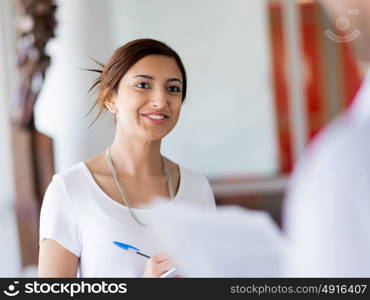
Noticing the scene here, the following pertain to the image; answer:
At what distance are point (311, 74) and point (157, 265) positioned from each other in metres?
0.71

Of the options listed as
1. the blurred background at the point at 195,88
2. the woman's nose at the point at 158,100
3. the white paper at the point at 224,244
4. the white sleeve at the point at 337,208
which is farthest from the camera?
the blurred background at the point at 195,88

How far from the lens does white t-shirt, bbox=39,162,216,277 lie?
29.4 inches

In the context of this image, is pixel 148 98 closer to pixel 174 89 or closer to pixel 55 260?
pixel 174 89

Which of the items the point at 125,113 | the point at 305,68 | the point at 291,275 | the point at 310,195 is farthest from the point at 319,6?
the point at 310,195

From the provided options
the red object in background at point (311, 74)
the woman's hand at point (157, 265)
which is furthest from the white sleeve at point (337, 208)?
the red object in background at point (311, 74)

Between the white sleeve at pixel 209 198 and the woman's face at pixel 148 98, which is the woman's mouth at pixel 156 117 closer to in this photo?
the woman's face at pixel 148 98

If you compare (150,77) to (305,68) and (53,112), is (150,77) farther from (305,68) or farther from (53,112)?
(305,68)

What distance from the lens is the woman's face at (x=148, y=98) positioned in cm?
77

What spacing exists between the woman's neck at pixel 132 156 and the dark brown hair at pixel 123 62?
0.21 feet

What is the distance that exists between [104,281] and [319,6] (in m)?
0.58

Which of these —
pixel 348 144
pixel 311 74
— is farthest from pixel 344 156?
pixel 311 74

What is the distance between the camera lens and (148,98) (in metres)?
0.77

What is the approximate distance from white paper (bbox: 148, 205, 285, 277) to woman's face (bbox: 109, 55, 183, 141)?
0.13 meters

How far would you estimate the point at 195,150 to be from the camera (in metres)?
0.96
